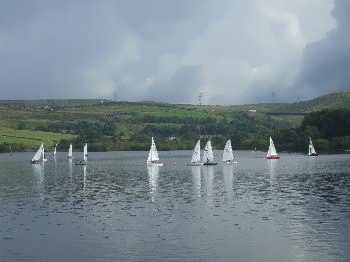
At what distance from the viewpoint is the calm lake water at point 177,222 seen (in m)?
46.7

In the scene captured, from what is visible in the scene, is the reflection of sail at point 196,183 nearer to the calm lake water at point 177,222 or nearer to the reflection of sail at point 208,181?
the calm lake water at point 177,222

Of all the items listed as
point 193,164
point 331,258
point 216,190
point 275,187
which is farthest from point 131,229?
point 193,164

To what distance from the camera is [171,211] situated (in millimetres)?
68250

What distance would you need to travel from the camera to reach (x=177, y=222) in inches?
2367

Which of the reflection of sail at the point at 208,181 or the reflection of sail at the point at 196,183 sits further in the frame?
the reflection of sail at the point at 208,181

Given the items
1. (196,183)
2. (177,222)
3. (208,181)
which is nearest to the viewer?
(177,222)

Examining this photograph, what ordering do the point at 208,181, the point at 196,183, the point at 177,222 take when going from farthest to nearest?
the point at 208,181 → the point at 196,183 → the point at 177,222

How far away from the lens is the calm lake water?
46688 mm

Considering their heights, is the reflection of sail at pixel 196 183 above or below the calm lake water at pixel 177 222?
above

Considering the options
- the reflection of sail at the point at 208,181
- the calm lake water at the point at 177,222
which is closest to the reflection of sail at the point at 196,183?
the calm lake water at the point at 177,222

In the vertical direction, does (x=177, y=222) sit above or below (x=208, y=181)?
below

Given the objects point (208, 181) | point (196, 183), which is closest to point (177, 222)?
point (196, 183)

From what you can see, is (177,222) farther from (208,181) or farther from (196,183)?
(208,181)

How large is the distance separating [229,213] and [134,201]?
1672 cm
